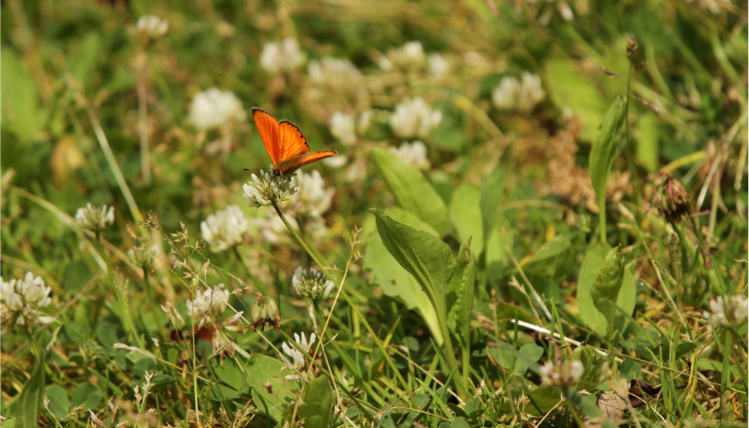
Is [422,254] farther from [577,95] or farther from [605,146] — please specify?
[577,95]

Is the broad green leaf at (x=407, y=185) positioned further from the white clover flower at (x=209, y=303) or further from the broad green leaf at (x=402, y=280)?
the white clover flower at (x=209, y=303)

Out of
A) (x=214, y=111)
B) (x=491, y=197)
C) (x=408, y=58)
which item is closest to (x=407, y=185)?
(x=491, y=197)

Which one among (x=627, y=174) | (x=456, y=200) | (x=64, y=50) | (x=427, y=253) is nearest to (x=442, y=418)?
(x=427, y=253)

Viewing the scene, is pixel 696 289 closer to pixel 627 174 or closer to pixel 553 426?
pixel 627 174

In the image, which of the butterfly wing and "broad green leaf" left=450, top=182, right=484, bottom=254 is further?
"broad green leaf" left=450, top=182, right=484, bottom=254

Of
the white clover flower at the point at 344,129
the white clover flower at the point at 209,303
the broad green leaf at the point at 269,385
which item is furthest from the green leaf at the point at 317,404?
the white clover flower at the point at 344,129

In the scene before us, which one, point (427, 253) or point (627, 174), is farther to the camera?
point (627, 174)

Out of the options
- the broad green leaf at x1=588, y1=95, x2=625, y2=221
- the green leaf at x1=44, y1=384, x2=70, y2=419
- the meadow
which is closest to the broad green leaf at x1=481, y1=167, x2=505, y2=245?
the meadow

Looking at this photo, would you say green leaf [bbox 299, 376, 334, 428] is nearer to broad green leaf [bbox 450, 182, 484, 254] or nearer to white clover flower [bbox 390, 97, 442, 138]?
broad green leaf [bbox 450, 182, 484, 254]
